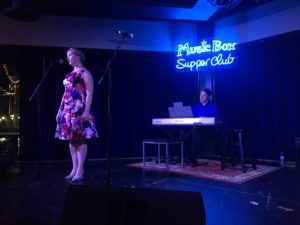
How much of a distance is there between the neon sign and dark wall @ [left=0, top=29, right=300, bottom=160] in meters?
0.30

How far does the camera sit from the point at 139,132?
5.80m

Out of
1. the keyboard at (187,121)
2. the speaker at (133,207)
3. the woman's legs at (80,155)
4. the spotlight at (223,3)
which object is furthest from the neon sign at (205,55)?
the speaker at (133,207)

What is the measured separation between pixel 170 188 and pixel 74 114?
138 cm

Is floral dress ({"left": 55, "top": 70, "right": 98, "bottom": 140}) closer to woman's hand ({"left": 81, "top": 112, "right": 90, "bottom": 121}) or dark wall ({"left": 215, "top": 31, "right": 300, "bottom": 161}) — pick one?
woman's hand ({"left": 81, "top": 112, "right": 90, "bottom": 121})

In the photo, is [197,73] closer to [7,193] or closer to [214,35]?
[214,35]

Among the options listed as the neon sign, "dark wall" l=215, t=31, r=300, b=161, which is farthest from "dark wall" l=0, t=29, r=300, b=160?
the neon sign

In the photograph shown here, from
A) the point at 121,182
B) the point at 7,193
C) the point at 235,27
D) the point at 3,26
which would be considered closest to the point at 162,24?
the point at 235,27

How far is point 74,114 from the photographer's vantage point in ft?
11.0

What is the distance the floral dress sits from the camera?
3339 millimetres

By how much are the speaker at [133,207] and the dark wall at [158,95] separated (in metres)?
3.58

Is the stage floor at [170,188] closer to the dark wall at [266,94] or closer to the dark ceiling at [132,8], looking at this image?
the dark wall at [266,94]

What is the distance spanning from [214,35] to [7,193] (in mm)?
4606

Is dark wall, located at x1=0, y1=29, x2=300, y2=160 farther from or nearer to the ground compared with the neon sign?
nearer to the ground

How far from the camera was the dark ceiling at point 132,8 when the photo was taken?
4586 mm
